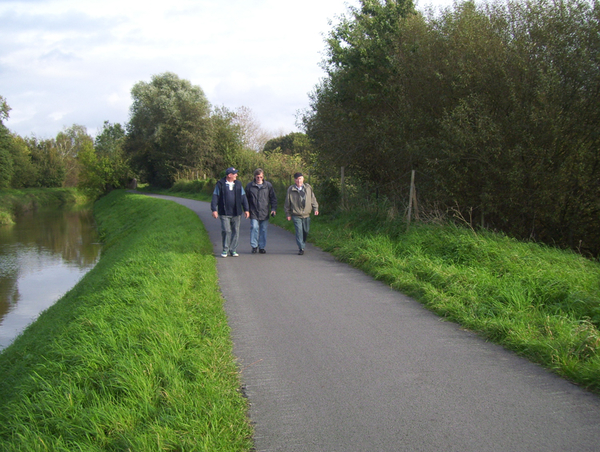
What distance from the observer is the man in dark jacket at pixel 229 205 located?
1077cm

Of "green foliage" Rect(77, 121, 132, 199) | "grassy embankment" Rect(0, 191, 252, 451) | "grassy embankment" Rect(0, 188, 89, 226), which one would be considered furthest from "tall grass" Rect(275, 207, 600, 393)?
"green foliage" Rect(77, 121, 132, 199)

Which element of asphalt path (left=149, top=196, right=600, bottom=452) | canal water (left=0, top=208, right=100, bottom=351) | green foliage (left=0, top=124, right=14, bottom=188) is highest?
green foliage (left=0, top=124, right=14, bottom=188)

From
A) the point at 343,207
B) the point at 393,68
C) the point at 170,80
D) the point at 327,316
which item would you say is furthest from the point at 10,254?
the point at 170,80

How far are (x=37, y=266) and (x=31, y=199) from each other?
38.8m

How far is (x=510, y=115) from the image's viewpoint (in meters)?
11.7

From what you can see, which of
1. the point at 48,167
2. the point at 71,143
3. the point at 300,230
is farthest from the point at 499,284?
the point at 71,143

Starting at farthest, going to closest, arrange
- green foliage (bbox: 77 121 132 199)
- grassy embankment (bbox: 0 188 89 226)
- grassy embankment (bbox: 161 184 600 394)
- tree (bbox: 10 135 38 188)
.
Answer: tree (bbox: 10 135 38 188) < green foliage (bbox: 77 121 132 199) < grassy embankment (bbox: 0 188 89 226) < grassy embankment (bbox: 161 184 600 394)

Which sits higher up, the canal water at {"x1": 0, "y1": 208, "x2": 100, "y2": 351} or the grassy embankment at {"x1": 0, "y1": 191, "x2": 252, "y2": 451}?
the grassy embankment at {"x1": 0, "y1": 191, "x2": 252, "y2": 451}

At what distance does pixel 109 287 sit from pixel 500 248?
6.81 meters

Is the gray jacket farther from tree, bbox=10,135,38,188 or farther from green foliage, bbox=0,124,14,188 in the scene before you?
tree, bbox=10,135,38,188

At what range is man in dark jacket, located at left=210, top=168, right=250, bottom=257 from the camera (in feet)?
35.3

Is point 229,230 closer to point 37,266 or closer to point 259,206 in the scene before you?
point 259,206

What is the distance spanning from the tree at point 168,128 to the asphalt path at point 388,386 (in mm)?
41679

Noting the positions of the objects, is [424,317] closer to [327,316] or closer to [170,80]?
[327,316]
